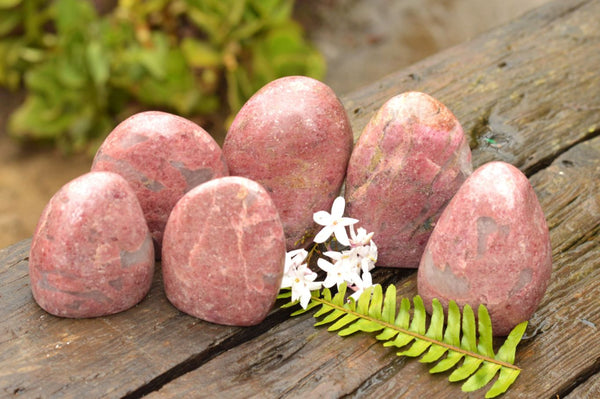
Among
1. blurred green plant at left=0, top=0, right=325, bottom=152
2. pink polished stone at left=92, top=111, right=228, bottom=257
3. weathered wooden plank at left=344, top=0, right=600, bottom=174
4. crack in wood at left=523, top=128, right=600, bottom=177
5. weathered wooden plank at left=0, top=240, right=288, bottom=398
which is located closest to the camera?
weathered wooden plank at left=0, top=240, right=288, bottom=398

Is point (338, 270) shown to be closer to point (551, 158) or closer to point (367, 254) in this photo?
point (367, 254)

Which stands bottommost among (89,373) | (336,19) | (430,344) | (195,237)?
(430,344)

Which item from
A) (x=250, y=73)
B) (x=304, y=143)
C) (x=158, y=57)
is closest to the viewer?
(x=304, y=143)

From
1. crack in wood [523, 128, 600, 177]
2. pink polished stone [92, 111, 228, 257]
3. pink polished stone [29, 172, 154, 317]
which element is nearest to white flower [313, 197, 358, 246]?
pink polished stone [92, 111, 228, 257]

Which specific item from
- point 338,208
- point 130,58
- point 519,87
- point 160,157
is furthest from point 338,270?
point 130,58

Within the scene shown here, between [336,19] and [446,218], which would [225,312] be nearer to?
[446,218]

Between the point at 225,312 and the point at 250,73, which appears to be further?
the point at 250,73

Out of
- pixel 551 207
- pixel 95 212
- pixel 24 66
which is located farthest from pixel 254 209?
pixel 24 66

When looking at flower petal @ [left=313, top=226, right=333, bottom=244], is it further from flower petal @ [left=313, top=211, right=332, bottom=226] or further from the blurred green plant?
the blurred green plant

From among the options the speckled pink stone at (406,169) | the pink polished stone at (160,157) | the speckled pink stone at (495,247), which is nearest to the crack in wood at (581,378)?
the speckled pink stone at (495,247)
